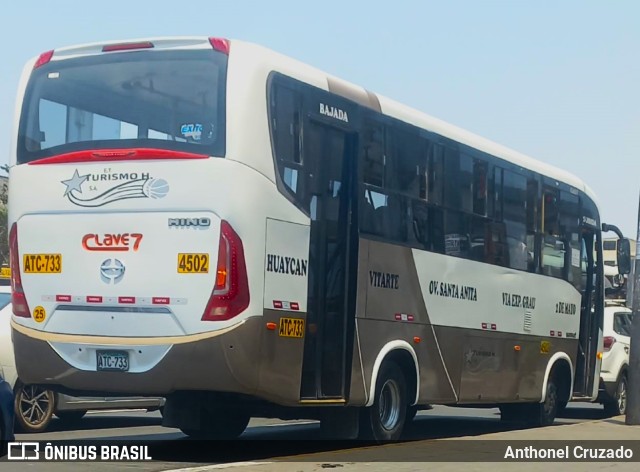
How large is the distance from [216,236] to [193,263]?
1.05 ft

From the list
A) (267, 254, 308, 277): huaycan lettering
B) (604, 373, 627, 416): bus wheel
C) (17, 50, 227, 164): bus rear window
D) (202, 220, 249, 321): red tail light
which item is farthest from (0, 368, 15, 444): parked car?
(604, 373, 627, 416): bus wheel

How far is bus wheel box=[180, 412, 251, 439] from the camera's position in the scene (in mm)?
13750

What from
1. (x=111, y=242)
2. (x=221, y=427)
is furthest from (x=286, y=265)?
(x=221, y=427)

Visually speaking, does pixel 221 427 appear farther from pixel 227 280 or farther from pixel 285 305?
pixel 227 280

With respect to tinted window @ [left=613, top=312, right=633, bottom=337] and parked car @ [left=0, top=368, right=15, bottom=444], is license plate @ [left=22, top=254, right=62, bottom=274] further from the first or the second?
tinted window @ [left=613, top=312, right=633, bottom=337]

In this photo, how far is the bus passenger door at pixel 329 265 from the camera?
11859mm

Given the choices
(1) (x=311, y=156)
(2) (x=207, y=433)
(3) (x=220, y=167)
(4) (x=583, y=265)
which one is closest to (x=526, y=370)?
(4) (x=583, y=265)

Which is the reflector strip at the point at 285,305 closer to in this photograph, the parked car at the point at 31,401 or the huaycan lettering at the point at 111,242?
the huaycan lettering at the point at 111,242

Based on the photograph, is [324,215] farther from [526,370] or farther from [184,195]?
[526,370]

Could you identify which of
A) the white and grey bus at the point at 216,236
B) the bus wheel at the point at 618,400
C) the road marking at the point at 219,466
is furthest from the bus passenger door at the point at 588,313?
the road marking at the point at 219,466

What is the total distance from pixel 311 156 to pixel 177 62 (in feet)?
5.18

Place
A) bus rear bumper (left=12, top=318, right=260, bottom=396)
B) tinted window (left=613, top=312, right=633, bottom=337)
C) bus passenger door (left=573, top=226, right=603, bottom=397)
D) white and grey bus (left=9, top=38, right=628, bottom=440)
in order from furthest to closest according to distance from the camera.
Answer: tinted window (left=613, top=312, right=633, bottom=337) → bus passenger door (left=573, top=226, right=603, bottom=397) → white and grey bus (left=9, top=38, right=628, bottom=440) → bus rear bumper (left=12, top=318, right=260, bottom=396)

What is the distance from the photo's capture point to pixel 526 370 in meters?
16.9

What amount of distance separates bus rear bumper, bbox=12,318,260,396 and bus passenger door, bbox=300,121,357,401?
1123 mm
